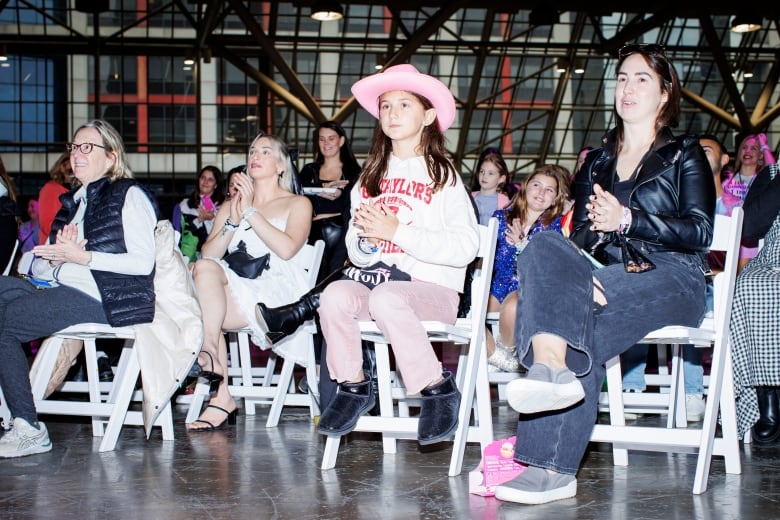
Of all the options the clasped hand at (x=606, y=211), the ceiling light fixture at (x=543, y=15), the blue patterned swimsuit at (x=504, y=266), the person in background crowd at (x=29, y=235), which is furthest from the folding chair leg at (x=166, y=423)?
the ceiling light fixture at (x=543, y=15)

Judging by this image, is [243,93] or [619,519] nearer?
[619,519]

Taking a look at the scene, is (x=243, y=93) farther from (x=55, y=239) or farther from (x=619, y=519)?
(x=619, y=519)

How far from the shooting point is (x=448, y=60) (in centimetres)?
2297

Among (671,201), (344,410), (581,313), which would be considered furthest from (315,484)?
(671,201)

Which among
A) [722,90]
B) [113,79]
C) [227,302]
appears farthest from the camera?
[722,90]

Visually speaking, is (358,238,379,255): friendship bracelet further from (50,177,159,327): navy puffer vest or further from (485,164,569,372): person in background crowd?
(485,164,569,372): person in background crowd

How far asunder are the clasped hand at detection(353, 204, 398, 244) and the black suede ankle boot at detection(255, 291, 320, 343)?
69 centimetres

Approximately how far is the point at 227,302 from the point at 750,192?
224 centimetres

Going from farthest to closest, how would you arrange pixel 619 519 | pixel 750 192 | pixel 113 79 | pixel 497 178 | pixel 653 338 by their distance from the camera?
pixel 113 79 < pixel 497 178 < pixel 750 192 < pixel 653 338 < pixel 619 519

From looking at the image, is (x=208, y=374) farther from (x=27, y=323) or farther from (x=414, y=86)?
(x=414, y=86)

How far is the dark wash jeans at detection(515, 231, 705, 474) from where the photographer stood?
2.42m


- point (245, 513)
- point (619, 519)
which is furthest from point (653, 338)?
point (245, 513)

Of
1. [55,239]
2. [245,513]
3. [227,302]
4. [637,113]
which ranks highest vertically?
[637,113]

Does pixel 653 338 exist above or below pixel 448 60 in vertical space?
below
